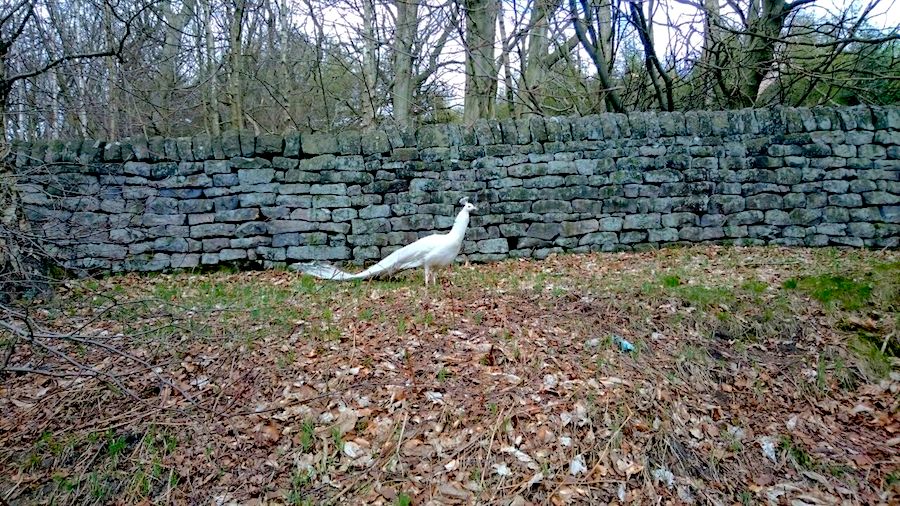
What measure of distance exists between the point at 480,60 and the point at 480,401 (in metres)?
7.70

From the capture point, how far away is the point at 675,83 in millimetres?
9656

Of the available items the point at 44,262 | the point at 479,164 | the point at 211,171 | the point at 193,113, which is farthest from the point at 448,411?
the point at 193,113

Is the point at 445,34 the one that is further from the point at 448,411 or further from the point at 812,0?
the point at 448,411

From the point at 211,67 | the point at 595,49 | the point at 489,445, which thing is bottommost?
the point at 489,445

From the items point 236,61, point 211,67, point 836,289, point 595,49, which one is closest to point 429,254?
point 836,289

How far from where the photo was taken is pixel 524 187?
7.47 meters

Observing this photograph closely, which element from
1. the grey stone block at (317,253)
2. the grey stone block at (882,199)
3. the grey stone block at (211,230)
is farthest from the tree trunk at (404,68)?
the grey stone block at (882,199)

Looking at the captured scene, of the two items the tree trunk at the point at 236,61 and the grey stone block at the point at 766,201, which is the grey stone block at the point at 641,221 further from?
the tree trunk at the point at 236,61

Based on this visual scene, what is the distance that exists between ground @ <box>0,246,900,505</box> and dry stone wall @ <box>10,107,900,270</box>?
2137mm

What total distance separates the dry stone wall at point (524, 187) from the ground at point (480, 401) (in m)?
2.14

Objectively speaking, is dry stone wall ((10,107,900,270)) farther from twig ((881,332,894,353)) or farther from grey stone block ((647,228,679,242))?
twig ((881,332,894,353))

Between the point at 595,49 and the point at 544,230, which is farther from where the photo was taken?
the point at 595,49

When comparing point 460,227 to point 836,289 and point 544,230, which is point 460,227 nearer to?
point 544,230

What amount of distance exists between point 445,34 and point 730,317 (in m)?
7.94
